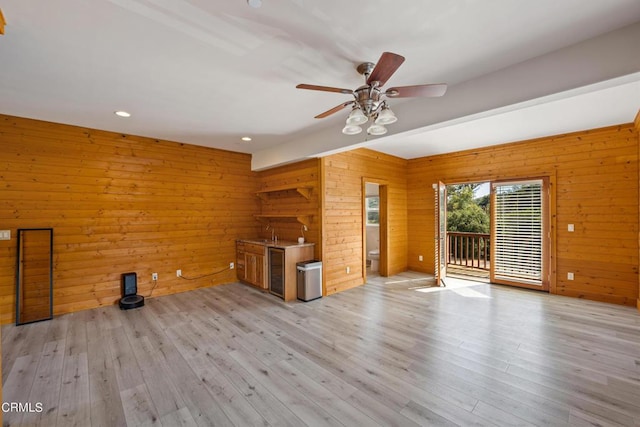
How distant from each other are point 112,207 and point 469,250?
300 inches

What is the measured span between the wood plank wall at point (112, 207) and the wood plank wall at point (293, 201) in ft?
2.18

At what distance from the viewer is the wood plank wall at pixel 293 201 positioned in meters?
4.74

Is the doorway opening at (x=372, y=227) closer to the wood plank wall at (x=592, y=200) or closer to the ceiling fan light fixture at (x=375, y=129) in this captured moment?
the wood plank wall at (x=592, y=200)

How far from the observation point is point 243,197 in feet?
18.8

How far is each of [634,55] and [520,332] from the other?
9.40 feet

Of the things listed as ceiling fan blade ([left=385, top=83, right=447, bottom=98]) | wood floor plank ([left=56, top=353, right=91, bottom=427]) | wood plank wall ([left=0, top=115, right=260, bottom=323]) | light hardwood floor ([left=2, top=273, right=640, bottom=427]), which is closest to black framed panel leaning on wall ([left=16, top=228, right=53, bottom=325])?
wood plank wall ([left=0, top=115, right=260, bottom=323])

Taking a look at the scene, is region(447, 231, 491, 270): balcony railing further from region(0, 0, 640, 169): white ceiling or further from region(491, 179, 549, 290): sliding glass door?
region(0, 0, 640, 169): white ceiling

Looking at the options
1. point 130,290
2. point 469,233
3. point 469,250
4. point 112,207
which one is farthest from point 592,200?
point 112,207

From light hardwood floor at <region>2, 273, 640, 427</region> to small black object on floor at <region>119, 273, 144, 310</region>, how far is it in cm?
22

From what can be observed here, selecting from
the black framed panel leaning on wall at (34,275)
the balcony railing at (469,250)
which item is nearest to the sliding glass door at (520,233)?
the balcony railing at (469,250)

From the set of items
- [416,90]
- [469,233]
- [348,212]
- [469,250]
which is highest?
[416,90]

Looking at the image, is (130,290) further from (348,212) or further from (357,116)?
(357,116)

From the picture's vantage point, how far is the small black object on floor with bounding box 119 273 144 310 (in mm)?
4106

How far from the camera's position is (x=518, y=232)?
5.11 metres
